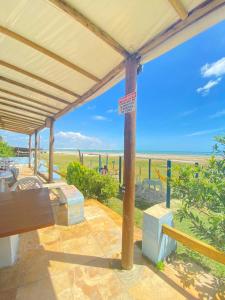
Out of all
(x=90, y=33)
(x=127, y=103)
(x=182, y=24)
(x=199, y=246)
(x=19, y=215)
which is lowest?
(x=199, y=246)

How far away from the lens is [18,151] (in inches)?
862

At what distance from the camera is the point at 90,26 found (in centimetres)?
178

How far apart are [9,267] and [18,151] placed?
2217 centimetres

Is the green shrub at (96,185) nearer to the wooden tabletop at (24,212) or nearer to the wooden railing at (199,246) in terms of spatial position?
the wooden tabletop at (24,212)

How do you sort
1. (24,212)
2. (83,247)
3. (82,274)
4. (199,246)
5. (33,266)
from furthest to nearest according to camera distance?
(83,247) < (33,266) < (82,274) < (199,246) < (24,212)

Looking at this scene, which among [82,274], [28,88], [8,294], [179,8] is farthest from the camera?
[28,88]

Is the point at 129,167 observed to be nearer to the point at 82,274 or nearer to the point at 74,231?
the point at 82,274

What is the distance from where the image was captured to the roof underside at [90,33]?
5.13 ft

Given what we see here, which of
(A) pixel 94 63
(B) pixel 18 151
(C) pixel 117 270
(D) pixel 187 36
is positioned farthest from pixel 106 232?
(B) pixel 18 151

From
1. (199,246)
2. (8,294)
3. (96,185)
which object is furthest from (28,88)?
(199,246)

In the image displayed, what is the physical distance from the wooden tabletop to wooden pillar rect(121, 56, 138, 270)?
0.95 meters

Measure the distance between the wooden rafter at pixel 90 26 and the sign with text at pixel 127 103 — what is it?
1.61ft

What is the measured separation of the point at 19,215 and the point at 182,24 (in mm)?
2327

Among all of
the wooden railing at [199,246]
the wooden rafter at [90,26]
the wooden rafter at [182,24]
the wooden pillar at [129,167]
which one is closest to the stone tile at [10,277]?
the wooden pillar at [129,167]
